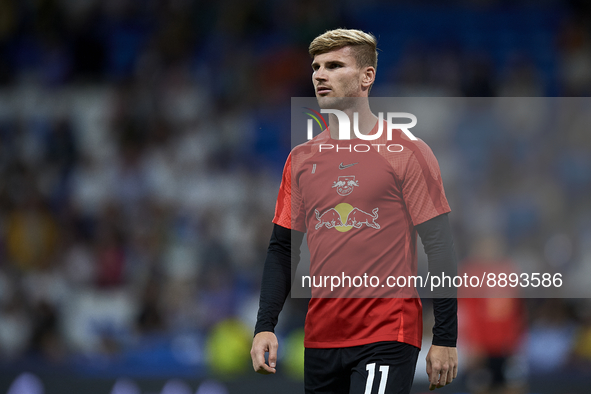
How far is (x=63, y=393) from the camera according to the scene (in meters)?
5.82

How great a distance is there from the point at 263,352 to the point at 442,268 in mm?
814

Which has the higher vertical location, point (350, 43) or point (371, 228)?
point (350, 43)

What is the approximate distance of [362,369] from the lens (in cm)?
275

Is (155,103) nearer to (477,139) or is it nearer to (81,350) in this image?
(81,350)

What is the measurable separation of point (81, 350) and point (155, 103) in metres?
3.15

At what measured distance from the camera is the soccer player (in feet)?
9.06

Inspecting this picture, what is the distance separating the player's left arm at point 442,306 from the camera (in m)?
2.68

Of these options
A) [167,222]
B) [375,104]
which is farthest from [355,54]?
[167,222]

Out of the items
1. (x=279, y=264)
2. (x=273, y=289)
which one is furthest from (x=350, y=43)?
(x=273, y=289)

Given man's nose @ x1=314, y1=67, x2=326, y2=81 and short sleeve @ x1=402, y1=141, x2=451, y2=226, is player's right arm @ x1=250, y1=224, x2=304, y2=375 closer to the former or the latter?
short sleeve @ x1=402, y1=141, x2=451, y2=226

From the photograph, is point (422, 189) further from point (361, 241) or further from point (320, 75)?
point (320, 75)

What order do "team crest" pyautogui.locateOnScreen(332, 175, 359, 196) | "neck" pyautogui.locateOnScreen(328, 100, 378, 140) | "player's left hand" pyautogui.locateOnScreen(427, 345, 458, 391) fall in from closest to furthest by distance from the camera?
"player's left hand" pyautogui.locateOnScreen(427, 345, 458, 391)
"team crest" pyautogui.locateOnScreen(332, 175, 359, 196)
"neck" pyautogui.locateOnScreen(328, 100, 378, 140)

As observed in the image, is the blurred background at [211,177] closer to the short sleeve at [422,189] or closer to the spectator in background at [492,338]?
the spectator in background at [492,338]

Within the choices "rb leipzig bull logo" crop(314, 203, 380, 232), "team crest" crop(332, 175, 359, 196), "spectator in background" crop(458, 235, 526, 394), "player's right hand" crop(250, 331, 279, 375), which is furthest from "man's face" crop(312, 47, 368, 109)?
"spectator in background" crop(458, 235, 526, 394)
